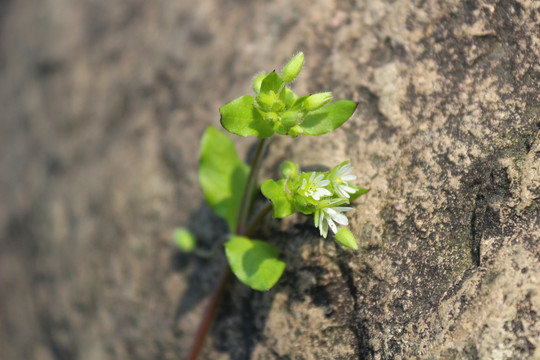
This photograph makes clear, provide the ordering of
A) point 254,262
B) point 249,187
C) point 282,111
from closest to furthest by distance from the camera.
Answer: point 282,111 → point 254,262 → point 249,187

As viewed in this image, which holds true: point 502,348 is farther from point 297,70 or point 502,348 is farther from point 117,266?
point 117,266

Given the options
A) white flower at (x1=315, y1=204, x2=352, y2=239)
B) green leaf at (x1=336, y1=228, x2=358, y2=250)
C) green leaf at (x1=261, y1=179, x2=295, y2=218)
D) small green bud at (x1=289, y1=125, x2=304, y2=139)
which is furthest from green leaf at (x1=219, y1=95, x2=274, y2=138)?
green leaf at (x1=336, y1=228, x2=358, y2=250)

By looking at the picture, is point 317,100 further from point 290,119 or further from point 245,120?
point 245,120

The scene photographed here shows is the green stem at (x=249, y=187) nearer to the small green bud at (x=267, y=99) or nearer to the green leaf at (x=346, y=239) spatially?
the small green bud at (x=267, y=99)

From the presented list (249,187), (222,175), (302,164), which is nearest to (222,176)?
(222,175)

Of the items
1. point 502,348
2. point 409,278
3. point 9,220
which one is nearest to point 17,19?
point 9,220

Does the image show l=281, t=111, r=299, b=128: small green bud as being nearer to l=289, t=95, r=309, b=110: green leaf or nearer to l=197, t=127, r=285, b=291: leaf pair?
l=289, t=95, r=309, b=110: green leaf
